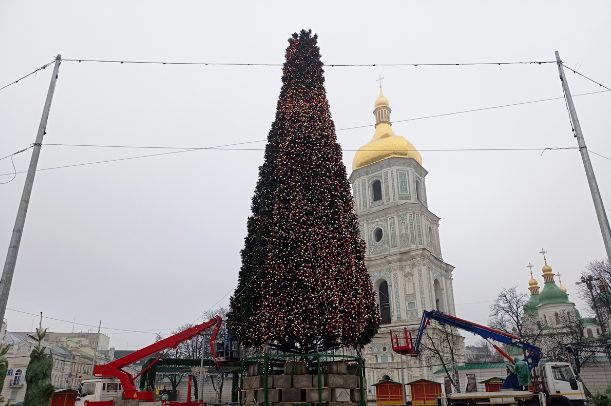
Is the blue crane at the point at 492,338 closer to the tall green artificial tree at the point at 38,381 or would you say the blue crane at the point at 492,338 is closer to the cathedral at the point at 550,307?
the tall green artificial tree at the point at 38,381

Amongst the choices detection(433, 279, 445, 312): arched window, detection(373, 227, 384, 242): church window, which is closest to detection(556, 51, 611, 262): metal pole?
detection(373, 227, 384, 242): church window

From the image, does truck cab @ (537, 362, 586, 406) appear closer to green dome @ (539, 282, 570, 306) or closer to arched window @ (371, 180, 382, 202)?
arched window @ (371, 180, 382, 202)

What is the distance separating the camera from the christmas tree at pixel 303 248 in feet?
46.9

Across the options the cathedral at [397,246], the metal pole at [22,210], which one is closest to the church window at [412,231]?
the cathedral at [397,246]

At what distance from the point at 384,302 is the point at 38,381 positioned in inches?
1284

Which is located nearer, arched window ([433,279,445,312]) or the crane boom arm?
the crane boom arm

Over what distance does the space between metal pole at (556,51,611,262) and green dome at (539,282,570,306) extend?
2290 inches

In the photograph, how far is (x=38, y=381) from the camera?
41.6 feet

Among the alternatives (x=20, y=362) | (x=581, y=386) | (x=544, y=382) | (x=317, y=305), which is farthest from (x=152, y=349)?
Answer: (x=20, y=362)

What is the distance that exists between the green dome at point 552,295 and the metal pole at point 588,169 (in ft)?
191

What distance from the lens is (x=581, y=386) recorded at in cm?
1691

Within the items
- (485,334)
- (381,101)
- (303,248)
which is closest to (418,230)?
(381,101)

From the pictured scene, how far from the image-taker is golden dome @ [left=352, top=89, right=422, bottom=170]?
44750 millimetres

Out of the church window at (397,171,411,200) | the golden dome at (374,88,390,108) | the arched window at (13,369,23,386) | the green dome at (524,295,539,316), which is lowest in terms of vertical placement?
the arched window at (13,369,23,386)
